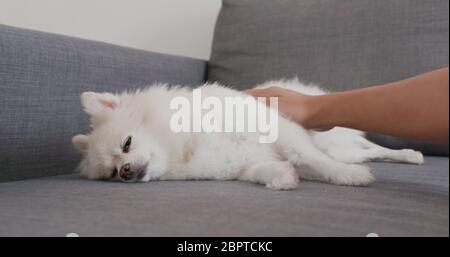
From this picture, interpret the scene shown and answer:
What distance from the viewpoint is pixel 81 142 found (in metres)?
1.40

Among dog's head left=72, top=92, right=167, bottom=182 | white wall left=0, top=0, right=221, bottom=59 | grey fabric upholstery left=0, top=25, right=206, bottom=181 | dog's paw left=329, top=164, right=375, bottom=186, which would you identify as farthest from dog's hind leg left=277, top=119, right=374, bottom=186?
white wall left=0, top=0, right=221, bottom=59

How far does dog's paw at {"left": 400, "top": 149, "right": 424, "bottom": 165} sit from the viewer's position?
1.41 meters

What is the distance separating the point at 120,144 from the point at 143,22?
1221 mm

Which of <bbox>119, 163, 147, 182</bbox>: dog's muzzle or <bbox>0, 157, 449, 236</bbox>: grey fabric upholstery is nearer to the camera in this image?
<bbox>0, 157, 449, 236</bbox>: grey fabric upholstery

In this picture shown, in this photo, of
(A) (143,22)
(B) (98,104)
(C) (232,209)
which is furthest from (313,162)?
(A) (143,22)

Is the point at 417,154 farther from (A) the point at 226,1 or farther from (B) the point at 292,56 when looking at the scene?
(A) the point at 226,1

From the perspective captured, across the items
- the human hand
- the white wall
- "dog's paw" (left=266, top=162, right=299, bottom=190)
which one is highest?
the white wall

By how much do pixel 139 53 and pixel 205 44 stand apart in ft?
2.34

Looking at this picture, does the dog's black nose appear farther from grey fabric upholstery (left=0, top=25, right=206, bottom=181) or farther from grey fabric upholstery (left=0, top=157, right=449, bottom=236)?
grey fabric upholstery (left=0, top=25, right=206, bottom=181)

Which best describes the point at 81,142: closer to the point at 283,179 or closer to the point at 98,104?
the point at 98,104

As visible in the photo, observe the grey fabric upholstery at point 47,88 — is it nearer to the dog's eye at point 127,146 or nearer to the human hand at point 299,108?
the dog's eye at point 127,146

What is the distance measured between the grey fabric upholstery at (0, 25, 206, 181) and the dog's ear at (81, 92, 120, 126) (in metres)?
0.14

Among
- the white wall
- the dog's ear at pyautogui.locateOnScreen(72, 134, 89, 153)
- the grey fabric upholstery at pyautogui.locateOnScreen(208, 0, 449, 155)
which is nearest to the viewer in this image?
the dog's ear at pyautogui.locateOnScreen(72, 134, 89, 153)
